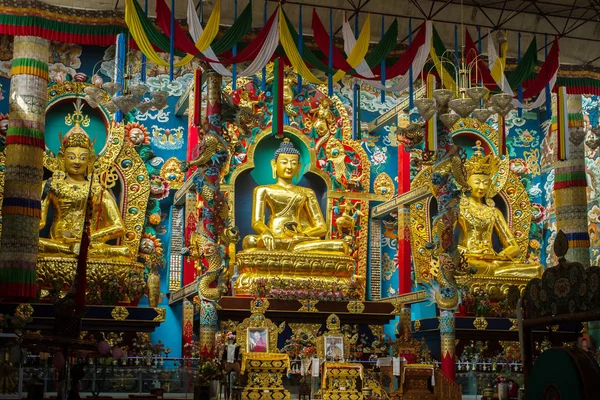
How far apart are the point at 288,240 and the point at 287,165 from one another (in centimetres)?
139

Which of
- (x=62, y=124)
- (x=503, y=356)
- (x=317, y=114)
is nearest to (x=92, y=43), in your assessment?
(x=62, y=124)

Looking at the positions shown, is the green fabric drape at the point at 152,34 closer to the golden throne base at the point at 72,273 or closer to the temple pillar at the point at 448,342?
the golden throne base at the point at 72,273

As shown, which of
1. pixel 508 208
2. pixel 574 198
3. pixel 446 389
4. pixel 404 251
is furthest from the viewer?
pixel 508 208

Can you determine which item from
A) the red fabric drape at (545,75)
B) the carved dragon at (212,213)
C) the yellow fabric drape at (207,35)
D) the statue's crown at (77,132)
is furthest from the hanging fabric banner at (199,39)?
the red fabric drape at (545,75)

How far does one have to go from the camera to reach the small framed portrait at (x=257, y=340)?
12.7 m

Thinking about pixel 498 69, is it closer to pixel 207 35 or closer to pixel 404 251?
pixel 404 251

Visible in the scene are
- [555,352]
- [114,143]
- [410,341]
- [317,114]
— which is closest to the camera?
[555,352]

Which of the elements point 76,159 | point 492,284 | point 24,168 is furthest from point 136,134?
point 492,284

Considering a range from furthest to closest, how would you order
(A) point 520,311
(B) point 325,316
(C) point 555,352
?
(B) point 325,316
(A) point 520,311
(C) point 555,352

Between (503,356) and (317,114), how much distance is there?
5149mm

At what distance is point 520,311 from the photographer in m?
6.27

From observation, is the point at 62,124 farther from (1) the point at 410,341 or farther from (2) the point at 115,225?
(1) the point at 410,341

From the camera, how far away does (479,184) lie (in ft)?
53.5

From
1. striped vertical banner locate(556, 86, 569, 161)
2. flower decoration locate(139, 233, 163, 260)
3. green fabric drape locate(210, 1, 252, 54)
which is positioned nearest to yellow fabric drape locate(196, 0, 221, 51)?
green fabric drape locate(210, 1, 252, 54)
